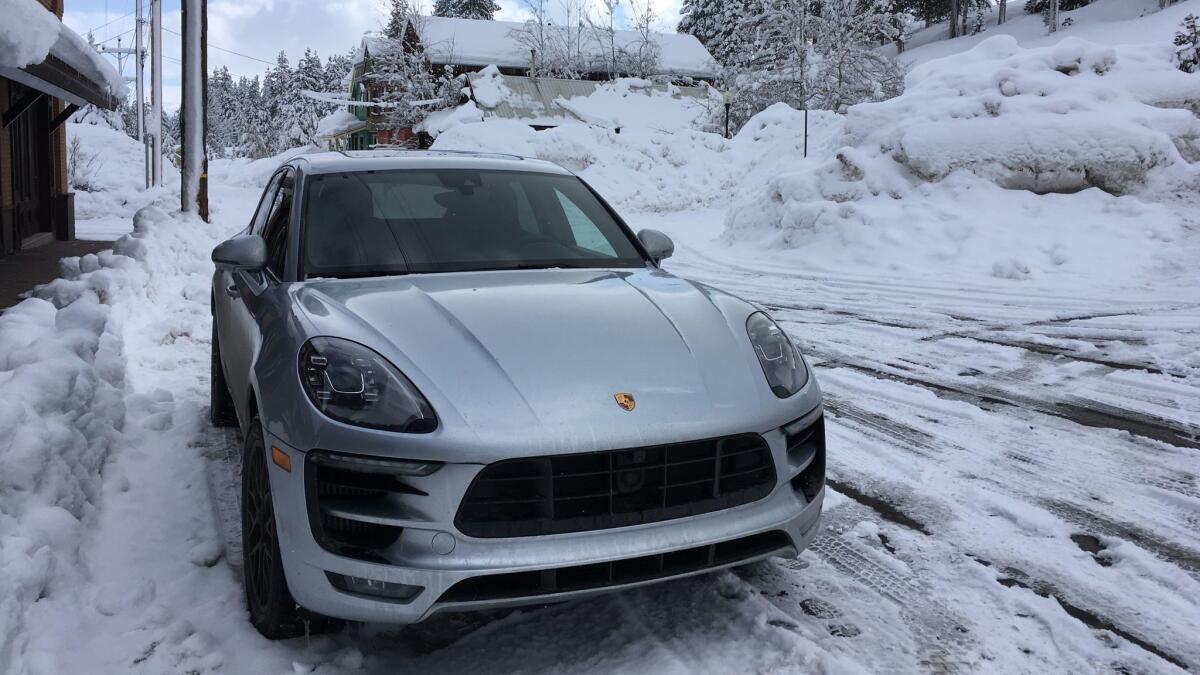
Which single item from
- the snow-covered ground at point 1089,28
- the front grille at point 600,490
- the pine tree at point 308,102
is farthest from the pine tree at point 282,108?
the front grille at point 600,490

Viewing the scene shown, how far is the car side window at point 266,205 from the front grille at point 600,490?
9.39 ft

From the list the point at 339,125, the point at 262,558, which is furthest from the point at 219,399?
the point at 339,125

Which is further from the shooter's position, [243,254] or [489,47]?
[489,47]

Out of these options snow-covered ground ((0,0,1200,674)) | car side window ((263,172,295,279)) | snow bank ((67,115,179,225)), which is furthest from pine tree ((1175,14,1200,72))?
snow bank ((67,115,179,225))

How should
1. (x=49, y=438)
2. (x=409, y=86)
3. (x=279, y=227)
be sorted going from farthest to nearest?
(x=409, y=86)
(x=279, y=227)
(x=49, y=438)

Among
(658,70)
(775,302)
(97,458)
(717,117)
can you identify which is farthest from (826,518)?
(658,70)

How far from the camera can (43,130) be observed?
1778cm

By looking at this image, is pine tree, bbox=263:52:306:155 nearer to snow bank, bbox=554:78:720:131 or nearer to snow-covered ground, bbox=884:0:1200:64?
snow bank, bbox=554:78:720:131

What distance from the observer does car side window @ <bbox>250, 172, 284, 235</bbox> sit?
16.1ft

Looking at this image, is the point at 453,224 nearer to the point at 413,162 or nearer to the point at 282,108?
the point at 413,162

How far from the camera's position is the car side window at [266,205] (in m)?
4.92

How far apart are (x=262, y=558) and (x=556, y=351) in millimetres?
1126

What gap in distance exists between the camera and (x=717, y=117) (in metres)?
39.0

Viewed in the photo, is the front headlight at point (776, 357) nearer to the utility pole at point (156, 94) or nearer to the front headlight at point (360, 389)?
the front headlight at point (360, 389)
